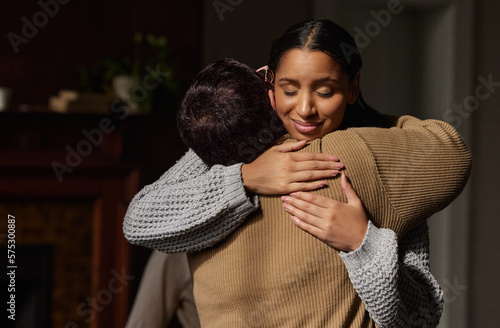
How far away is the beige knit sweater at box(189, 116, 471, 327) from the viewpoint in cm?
112

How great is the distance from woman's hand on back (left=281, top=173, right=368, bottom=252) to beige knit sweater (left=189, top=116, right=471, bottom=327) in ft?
0.06

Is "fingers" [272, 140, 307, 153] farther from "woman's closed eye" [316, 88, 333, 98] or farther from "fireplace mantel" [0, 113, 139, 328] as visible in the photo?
"fireplace mantel" [0, 113, 139, 328]

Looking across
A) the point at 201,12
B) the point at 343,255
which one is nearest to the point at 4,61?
the point at 201,12

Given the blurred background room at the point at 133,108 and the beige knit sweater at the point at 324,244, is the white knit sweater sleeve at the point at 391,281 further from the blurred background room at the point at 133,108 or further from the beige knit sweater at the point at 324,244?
the blurred background room at the point at 133,108

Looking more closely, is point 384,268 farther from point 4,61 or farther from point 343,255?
point 4,61

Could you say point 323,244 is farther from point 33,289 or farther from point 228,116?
point 33,289

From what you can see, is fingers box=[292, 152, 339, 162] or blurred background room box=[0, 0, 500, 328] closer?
fingers box=[292, 152, 339, 162]

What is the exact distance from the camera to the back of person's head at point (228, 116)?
115cm

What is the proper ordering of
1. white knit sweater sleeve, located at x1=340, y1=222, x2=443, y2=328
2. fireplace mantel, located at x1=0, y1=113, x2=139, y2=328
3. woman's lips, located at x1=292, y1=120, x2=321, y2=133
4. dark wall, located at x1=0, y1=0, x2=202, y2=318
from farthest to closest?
dark wall, located at x1=0, y1=0, x2=202, y2=318 → fireplace mantel, located at x1=0, y1=113, x2=139, y2=328 → woman's lips, located at x1=292, y1=120, x2=321, y2=133 → white knit sweater sleeve, located at x1=340, y1=222, x2=443, y2=328

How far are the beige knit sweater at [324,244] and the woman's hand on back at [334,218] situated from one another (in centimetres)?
2

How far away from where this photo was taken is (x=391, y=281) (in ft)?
3.58

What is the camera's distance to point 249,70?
121 centimetres

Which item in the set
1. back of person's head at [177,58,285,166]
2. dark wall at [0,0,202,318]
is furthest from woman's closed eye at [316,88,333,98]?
dark wall at [0,0,202,318]

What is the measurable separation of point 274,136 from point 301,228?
201 millimetres
